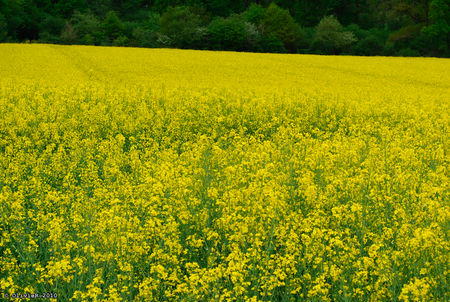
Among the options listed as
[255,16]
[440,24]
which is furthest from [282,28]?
[440,24]

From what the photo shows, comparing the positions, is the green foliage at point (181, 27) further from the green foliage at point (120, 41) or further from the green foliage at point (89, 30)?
the green foliage at point (89, 30)

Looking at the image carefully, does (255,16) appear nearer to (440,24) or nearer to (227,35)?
(227,35)

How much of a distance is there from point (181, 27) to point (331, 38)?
15432 millimetres

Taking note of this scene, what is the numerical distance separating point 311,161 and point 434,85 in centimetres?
1598

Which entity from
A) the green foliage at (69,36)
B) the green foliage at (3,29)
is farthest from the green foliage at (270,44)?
the green foliage at (3,29)

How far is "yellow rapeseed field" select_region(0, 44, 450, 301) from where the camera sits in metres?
3.38

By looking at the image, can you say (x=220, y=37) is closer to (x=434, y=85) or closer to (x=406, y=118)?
A: (x=434, y=85)

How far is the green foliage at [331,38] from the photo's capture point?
4356 cm

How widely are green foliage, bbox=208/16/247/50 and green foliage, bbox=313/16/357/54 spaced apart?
8.68m

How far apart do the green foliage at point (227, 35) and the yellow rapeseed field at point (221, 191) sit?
20.3 metres

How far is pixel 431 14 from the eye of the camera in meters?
44.5

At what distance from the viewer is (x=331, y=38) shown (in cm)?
4391

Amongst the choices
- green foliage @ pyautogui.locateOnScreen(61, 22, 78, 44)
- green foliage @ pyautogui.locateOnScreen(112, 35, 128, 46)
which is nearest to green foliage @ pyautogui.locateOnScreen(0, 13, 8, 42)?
green foliage @ pyautogui.locateOnScreen(61, 22, 78, 44)

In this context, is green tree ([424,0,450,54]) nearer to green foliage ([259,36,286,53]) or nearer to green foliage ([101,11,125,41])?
green foliage ([259,36,286,53])
